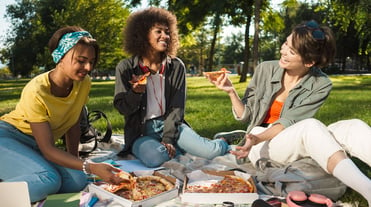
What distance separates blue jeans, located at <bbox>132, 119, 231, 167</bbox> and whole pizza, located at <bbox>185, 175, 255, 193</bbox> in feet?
3.30

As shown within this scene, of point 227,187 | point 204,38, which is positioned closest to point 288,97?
point 227,187

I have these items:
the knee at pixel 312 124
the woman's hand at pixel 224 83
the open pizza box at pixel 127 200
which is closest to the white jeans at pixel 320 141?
the knee at pixel 312 124

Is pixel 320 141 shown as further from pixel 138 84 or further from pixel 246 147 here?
pixel 138 84

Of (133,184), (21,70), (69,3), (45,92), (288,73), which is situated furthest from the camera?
(21,70)

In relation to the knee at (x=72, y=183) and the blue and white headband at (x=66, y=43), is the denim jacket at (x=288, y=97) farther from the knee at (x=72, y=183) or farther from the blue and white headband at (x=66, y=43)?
the blue and white headband at (x=66, y=43)

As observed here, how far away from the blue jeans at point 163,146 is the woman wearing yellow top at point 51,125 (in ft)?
2.99

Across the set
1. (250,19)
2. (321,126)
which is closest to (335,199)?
(321,126)

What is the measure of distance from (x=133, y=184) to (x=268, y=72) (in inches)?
73.0

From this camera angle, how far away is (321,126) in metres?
2.91

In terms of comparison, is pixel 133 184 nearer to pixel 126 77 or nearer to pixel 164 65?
pixel 126 77

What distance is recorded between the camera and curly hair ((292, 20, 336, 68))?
339 centimetres

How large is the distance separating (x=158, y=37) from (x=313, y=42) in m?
1.69

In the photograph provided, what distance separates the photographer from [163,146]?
13.5ft

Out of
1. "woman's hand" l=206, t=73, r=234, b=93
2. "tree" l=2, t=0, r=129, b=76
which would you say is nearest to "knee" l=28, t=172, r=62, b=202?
"woman's hand" l=206, t=73, r=234, b=93
